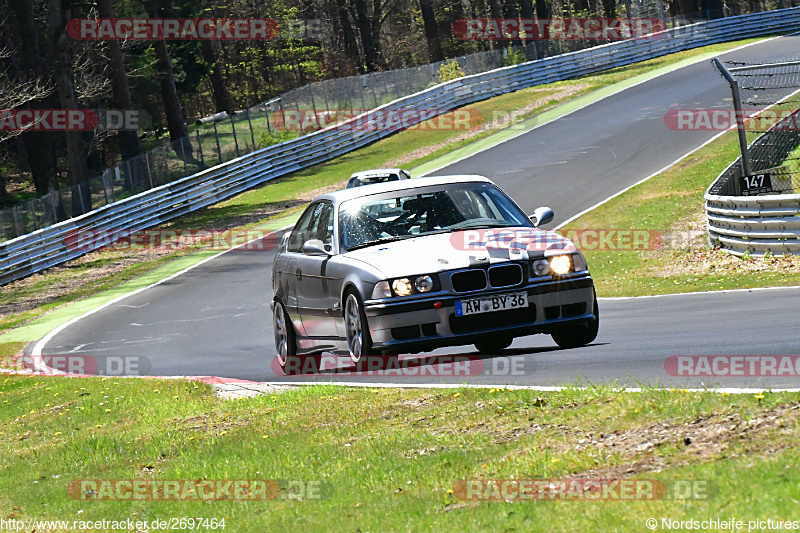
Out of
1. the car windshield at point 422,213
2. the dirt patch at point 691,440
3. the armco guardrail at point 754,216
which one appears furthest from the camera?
the armco guardrail at point 754,216

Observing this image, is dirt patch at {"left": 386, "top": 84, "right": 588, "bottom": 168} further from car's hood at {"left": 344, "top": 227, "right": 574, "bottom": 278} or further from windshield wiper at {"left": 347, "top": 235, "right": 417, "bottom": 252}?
car's hood at {"left": 344, "top": 227, "right": 574, "bottom": 278}

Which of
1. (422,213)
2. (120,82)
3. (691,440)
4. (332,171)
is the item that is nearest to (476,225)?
(422,213)

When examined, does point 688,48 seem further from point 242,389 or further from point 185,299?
point 242,389

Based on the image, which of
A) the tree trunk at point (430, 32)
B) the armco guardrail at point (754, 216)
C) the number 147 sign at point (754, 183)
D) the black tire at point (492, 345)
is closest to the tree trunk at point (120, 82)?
the armco guardrail at point (754, 216)

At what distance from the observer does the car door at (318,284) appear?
34.0 feet

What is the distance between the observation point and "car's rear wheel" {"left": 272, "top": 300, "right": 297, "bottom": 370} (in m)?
11.9

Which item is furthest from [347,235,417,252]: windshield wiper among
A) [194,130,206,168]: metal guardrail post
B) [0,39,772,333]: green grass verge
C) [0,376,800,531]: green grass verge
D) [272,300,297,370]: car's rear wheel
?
[194,130,206,168]: metal guardrail post

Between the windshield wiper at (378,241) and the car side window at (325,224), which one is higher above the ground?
the car side window at (325,224)

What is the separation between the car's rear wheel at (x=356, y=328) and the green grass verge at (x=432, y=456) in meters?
0.47

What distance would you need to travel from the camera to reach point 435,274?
9297mm

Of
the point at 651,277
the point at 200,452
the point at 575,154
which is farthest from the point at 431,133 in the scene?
the point at 200,452

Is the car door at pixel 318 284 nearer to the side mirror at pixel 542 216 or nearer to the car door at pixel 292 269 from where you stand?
the car door at pixel 292 269

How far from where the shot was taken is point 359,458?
756cm

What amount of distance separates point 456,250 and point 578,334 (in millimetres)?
1420
